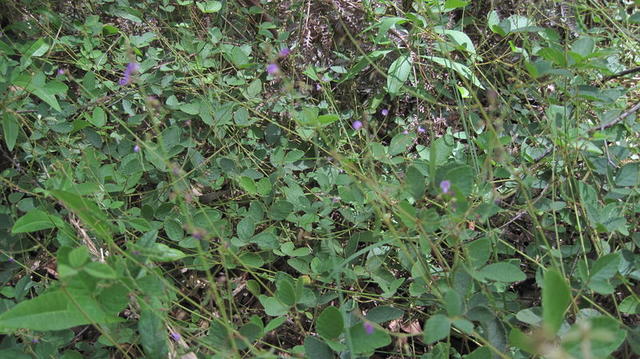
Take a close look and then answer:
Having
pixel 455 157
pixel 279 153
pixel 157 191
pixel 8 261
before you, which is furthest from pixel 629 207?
pixel 8 261

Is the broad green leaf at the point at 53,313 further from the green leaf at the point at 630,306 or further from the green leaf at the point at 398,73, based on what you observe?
the green leaf at the point at 398,73

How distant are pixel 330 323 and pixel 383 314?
0.18 m

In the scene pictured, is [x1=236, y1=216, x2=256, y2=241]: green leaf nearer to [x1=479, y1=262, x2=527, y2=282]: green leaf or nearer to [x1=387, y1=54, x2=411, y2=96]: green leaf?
[x1=479, y1=262, x2=527, y2=282]: green leaf

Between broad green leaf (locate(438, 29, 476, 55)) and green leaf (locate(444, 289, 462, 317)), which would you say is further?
broad green leaf (locate(438, 29, 476, 55))

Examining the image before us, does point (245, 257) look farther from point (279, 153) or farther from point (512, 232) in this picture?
point (512, 232)

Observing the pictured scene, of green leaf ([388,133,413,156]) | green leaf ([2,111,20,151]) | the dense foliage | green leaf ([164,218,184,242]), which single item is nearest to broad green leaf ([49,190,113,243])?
the dense foliage

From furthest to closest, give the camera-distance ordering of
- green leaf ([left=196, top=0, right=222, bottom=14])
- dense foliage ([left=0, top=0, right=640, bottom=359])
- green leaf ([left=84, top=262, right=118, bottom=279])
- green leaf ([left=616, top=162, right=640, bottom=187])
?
1. green leaf ([left=196, top=0, right=222, bottom=14])
2. green leaf ([left=616, top=162, right=640, bottom=187])
3. dense foliage ([left=0, top=0, right=640, bottom=359])
4. green leaf ([left=84, top=262, right=118, bottom=279])

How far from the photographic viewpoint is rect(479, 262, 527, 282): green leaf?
1.19 meters

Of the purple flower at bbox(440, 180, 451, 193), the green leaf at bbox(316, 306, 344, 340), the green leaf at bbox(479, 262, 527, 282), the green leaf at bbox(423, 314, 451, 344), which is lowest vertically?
the green leaf at bbox(316, 306, 344, 340)

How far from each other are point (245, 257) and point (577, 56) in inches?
40.7

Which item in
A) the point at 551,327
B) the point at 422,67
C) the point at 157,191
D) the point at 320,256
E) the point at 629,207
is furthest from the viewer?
the point at 422,67

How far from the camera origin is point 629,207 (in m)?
1.49

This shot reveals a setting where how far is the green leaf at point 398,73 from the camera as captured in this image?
202 cm

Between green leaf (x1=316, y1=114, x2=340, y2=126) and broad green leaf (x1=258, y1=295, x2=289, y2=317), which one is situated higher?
green leaf (x1=316, y1=114, x2=340, y2=126)
